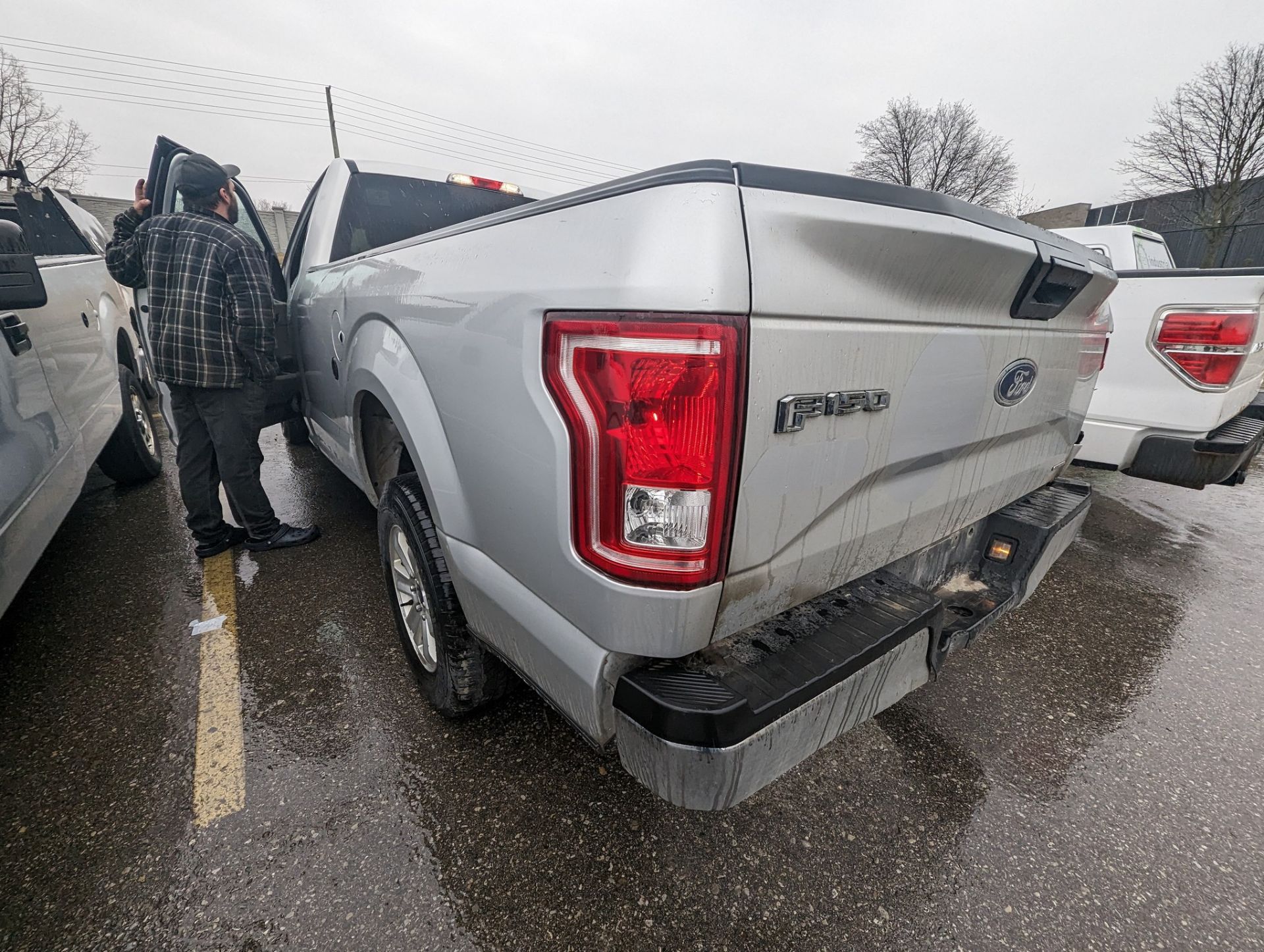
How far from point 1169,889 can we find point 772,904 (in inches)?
41.3

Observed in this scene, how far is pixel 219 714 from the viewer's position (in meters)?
2.10

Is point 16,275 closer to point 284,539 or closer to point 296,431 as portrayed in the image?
point 284,539

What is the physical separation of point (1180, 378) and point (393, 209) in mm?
4331

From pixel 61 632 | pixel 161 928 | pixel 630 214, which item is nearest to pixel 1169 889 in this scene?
pixel 630 214

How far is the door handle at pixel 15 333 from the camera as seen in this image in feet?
7.14

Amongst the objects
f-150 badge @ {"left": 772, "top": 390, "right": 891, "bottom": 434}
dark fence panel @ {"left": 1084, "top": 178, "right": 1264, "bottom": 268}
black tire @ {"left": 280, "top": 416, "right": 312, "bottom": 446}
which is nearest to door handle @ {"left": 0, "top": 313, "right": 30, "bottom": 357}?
black tire @ {"left": 280, "top": 416, "right": 312, "bottom": 446}

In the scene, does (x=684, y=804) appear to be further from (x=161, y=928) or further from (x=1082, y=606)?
(x=1082, y=606)

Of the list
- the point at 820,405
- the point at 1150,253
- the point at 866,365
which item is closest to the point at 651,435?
the point at 820,405

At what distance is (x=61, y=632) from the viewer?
8.39ft

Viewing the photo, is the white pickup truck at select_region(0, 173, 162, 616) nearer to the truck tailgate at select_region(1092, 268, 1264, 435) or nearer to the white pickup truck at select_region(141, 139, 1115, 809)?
the white pickup truck at select_region(141, 139, 1115, 809)

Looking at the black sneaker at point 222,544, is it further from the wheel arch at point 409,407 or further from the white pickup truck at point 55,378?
the wheel arch at point 409,407

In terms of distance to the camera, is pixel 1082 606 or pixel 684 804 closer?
pixel 684 804

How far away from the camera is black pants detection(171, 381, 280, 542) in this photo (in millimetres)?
2990

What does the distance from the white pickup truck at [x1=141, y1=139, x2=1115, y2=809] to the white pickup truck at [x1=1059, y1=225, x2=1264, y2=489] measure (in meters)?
1.82
